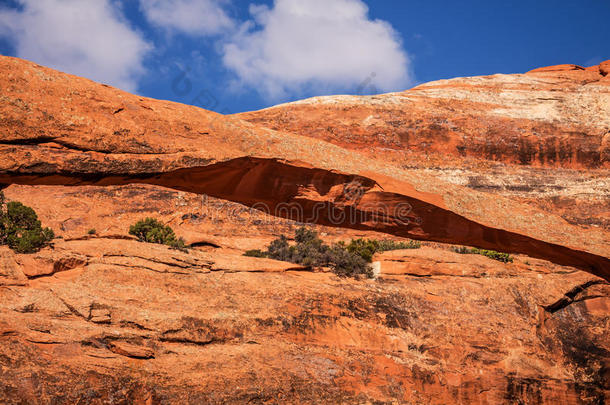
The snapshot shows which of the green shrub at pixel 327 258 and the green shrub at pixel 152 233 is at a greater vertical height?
the green shrub at pixel 152 233

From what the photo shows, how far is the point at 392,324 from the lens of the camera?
15328mm

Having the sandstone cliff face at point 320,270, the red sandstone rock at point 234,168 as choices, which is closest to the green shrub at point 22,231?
the sandstone cliff face at point 320,270

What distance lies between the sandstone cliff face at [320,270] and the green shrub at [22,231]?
5.30 ft

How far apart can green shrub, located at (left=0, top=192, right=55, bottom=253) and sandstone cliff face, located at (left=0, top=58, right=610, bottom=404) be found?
Answer: 1.61m

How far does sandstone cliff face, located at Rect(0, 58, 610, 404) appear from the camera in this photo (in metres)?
8.05

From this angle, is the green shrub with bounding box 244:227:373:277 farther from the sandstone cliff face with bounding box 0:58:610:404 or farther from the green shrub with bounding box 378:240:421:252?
the green shrub with bounding box 378:240:421:252

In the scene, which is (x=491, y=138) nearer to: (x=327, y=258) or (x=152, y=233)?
(x=327, y=258)

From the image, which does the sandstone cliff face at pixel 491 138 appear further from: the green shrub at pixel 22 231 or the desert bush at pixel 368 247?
the desert bush at pixel 368 247

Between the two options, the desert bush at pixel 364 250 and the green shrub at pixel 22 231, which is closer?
the green shrub at pixel 22 231

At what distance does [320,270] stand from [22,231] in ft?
44.2

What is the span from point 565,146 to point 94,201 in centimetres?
2923

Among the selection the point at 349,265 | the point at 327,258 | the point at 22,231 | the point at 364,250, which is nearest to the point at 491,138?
the point at 349,265

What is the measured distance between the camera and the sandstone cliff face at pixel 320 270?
26.4 ft

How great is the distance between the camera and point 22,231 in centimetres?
1977
